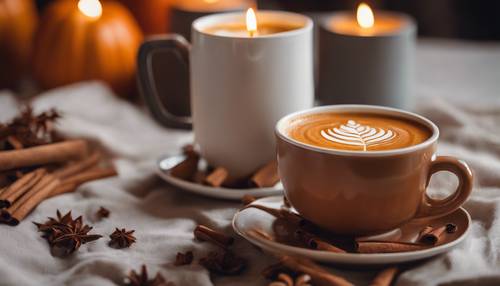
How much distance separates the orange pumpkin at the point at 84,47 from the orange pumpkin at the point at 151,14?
0.45 feet

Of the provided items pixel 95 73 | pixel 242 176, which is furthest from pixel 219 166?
pixel 95 73

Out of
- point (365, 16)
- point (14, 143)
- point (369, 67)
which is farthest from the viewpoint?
point (365, 16)

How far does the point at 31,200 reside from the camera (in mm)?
1022

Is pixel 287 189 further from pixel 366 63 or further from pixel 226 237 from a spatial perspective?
pixel 366 63

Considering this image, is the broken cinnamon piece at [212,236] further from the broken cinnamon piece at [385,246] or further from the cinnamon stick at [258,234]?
the broken cinnamon piece at [385,246]

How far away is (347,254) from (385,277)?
0.05 metres

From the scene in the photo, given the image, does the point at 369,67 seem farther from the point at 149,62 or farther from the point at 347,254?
the point at 347,254

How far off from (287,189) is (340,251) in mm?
112

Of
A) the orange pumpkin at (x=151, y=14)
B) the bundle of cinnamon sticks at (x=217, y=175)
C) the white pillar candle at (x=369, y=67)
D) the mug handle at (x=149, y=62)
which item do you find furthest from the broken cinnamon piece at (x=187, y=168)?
the orange pumpkin at (x=151, y=14)

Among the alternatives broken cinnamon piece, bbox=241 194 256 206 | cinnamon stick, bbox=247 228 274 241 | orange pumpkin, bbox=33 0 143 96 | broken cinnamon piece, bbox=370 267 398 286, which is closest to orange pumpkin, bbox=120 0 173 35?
orange pumpkin, bbox=33 0 143 96

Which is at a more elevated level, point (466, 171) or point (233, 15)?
point (233, 15)

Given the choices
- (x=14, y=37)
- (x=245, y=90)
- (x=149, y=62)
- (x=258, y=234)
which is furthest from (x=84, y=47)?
(x=258, y=234)

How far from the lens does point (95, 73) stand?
155cm

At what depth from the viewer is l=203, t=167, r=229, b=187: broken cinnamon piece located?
105 centimetres
